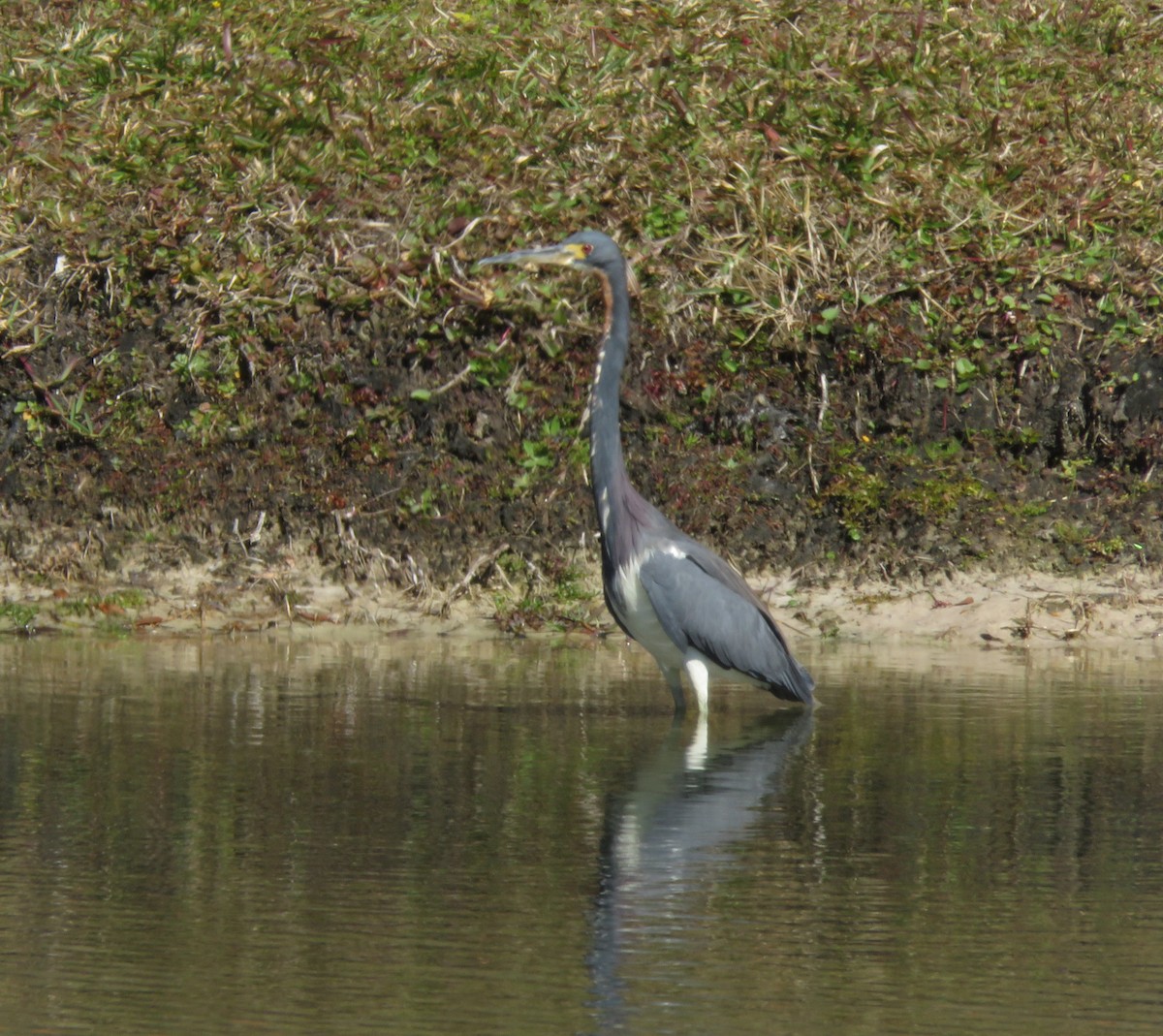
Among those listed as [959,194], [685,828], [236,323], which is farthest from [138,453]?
[685,828]

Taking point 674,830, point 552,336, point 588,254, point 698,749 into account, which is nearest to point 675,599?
point 698,749

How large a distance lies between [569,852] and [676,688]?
2.95 m

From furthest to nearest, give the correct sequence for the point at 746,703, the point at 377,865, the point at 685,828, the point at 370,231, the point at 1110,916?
the point at 370,231, the point at 746,703, the point at 685,828, the point at 377,865, the point at 1110,916

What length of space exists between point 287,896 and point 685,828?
1453 mm

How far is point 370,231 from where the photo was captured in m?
12.4

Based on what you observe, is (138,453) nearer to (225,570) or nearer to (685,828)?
(225,570)

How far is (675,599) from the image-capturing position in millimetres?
8812

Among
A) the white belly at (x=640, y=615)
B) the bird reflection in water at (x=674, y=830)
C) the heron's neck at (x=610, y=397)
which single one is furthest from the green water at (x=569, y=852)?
the heron's neck at (x=610, y=397)

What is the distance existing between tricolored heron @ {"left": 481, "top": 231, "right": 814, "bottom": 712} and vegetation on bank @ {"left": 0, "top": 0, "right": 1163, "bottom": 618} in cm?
220

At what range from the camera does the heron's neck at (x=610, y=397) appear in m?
9.20

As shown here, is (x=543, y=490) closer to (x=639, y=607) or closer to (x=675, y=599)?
(x=639, y=607)

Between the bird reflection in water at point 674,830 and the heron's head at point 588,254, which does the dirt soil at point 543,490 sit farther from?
the bird reflection in water at point 674,830

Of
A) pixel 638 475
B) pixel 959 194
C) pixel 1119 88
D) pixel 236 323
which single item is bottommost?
pixel 638 475

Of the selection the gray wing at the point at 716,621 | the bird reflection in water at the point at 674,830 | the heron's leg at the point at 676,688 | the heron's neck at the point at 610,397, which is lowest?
the bird reflection in water at the point at 674,830
